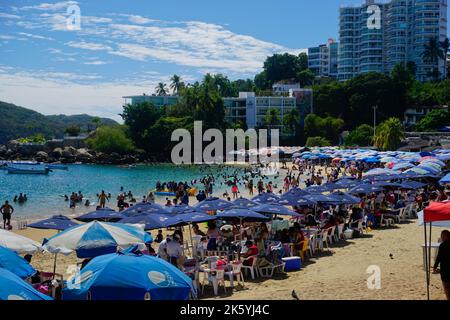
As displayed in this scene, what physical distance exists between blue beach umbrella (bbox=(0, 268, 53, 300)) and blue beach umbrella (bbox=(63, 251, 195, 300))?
1.11 meters

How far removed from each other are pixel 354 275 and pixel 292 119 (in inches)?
3518

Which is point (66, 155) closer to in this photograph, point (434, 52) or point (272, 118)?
point (272, 118)

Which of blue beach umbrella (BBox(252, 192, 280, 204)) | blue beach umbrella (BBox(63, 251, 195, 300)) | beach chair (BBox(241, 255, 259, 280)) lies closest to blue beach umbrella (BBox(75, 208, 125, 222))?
beach chair (BBox(241, 255, 259, 280))

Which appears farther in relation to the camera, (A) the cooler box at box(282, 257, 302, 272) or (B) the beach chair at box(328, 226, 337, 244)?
(B) the beach chair at box(328, 226, 337, 244)

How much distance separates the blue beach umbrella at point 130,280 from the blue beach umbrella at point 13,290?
1.11 m

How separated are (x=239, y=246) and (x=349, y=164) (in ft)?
159

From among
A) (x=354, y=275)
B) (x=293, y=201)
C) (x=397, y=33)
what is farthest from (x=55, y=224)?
(x=397, y=33)

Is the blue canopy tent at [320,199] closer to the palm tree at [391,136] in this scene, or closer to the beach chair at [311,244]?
the beach chair at [311,244]

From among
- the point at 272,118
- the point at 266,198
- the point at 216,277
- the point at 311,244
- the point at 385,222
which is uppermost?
the point at 272,118

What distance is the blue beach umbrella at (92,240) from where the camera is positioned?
10367 millimetres

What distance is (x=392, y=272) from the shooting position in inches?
475

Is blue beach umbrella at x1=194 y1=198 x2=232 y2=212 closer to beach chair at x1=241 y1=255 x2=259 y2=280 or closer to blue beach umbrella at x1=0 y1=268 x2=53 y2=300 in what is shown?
beach chair at x1=241 y1=255 x2=259 y2=280

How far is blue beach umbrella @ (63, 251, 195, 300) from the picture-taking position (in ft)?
23.6

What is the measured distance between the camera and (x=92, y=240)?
10492 millimetres
